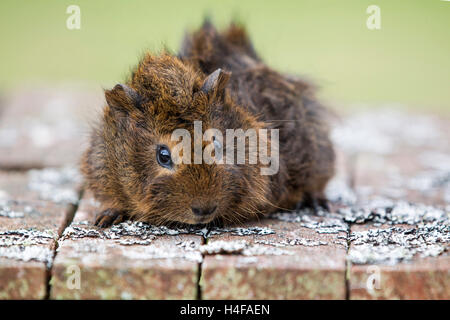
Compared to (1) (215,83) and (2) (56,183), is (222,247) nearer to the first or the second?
(1) (215,83)

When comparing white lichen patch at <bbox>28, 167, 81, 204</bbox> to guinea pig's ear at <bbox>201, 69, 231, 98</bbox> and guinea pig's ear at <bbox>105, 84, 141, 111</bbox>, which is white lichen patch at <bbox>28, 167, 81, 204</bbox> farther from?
guinea pig's ear at <bbox>201, 69, 231, 98</bbox>

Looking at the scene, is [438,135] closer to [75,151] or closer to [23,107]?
[75,151]

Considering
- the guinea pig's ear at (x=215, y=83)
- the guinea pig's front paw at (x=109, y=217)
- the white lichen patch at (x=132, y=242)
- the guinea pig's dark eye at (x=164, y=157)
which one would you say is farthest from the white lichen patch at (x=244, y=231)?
the guinea pig's ear at (x=215, y=83)

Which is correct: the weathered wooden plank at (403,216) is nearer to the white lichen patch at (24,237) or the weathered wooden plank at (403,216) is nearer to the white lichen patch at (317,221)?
the white lichen patch at (317,221)

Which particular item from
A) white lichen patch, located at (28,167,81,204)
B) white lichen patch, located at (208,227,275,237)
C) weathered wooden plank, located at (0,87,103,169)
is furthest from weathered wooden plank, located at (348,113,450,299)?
weathered wooden plank, located at (0,87,103,169)

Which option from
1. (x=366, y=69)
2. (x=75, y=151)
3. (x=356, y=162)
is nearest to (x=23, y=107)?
(x=75, y=151)

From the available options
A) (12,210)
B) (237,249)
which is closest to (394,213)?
(237,249)

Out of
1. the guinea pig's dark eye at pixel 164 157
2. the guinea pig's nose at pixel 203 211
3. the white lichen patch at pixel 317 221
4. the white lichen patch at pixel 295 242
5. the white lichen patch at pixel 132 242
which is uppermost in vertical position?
A: the guinea pig's dark eye at pixel 164 157
